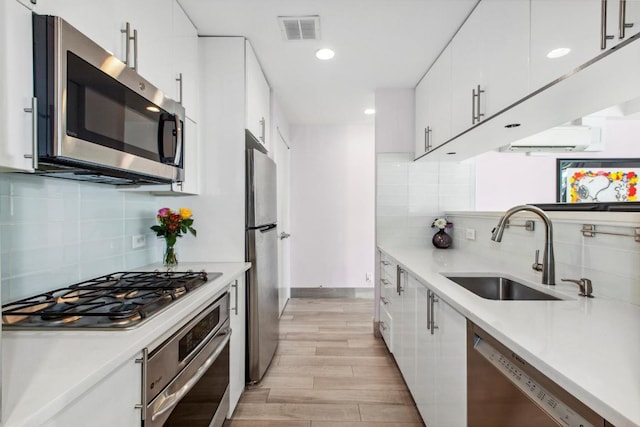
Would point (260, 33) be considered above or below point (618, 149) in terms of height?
above

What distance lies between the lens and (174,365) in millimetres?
1134

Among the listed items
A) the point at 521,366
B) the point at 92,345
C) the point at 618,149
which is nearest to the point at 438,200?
the point at 618,149

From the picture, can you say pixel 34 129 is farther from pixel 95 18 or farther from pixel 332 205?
pixel 332 205

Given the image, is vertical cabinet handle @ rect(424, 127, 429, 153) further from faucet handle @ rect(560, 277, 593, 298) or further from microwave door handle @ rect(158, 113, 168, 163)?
microwave door handle @ rect(158, 113, 168, 163)

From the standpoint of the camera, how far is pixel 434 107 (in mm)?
2580

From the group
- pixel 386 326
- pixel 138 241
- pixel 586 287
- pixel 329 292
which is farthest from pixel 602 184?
pixel 138 241

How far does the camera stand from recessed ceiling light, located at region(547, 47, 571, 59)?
45.6 inches

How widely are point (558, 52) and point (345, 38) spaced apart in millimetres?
1389

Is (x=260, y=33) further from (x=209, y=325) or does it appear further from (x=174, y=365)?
(x=174, y=365)

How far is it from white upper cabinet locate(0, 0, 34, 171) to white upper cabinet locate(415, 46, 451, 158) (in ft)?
7.10

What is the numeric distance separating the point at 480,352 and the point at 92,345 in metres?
1.16

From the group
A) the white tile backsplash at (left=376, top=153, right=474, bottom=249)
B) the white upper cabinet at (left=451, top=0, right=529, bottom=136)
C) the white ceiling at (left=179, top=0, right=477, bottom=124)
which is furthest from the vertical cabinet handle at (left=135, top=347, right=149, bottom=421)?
the white tile backsplash at (left=376, top=153, right=474, bottom=249)

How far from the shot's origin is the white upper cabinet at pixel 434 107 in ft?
7.55

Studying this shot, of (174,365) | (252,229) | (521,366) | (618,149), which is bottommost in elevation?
(174,365)
